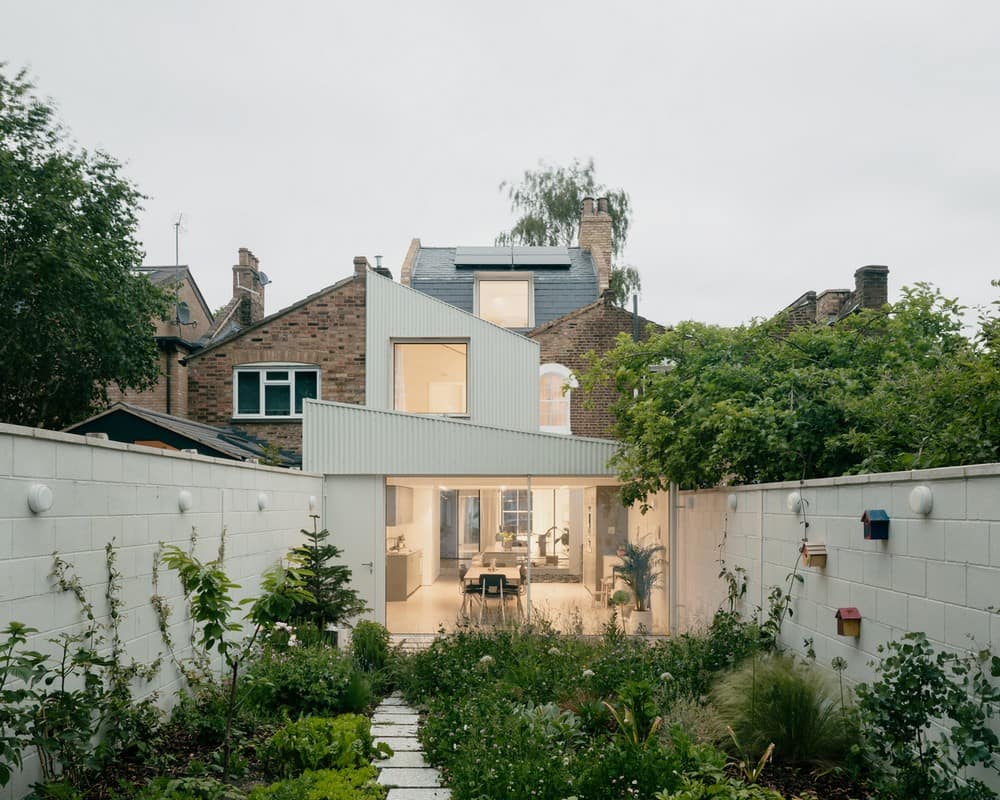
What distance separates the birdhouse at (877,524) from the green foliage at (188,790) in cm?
417

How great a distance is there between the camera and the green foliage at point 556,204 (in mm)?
30344

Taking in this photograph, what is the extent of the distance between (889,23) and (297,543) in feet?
31.9

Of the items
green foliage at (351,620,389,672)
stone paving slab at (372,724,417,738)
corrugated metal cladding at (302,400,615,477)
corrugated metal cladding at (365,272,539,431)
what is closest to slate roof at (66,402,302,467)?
corrugated metal cladding at (302,400,615,477)

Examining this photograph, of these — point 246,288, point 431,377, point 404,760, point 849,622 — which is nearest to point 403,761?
point 404,760

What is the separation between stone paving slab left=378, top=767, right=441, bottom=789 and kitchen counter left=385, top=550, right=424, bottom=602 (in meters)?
5.94

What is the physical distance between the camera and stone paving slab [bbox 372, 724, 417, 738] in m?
7.00

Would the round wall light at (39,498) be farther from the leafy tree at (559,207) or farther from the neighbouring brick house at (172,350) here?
the leafy tree at (559,207)

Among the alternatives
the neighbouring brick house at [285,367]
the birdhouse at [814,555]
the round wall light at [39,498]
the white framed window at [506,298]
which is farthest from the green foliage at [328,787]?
the white framed window at [506,298]

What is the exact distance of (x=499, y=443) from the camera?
12078mm

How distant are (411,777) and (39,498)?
319cm

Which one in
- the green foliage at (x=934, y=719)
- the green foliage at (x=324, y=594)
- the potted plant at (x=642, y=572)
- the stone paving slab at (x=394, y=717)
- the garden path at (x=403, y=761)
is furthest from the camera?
the potted plant at (x=642, y=572)

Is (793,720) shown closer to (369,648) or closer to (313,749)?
(313,749)

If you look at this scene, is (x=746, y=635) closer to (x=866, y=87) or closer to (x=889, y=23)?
(x=889, y=23)

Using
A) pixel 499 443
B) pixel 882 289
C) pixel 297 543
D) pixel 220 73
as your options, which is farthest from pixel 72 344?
pixel 882 289
